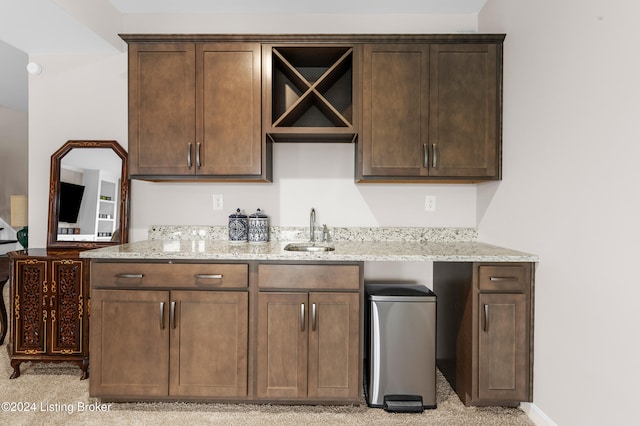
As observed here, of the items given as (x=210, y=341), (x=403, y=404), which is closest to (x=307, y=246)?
(x=210, y=341)

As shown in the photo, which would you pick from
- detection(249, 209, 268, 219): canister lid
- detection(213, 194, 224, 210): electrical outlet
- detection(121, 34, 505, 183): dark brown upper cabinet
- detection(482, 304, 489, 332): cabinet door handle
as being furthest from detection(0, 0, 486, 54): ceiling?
detection(482, 304, 489, 332): cabinet door handle

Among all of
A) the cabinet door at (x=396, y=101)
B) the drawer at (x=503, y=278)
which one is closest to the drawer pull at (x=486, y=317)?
the drawer at (x=503, y=278)

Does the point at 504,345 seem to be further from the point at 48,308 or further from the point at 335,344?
the point at 48,308

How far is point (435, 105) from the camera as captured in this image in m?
2.35

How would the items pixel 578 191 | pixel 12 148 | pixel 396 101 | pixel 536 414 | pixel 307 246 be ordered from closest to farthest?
1. pixel 578 191
2. pixel 536 414
3. pixel 396 101
4. pixel 307 246
5. pixel 12 148

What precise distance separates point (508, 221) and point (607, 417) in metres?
1.14

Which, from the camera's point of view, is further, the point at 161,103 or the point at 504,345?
the point at 161,103

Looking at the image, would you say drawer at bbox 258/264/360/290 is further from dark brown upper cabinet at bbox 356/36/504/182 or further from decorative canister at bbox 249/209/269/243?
dark brown upper cabinet at bbox 356/36/504/182

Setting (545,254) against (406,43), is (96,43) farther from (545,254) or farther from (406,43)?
(545,254)

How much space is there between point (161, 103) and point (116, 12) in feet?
3.41

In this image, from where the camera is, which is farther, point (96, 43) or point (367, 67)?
point (96, 43)

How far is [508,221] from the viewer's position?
90.4 inches

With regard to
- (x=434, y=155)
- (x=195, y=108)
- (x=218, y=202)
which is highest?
(x=195, y=108)

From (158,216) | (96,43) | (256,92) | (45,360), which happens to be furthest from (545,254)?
(96,43)
